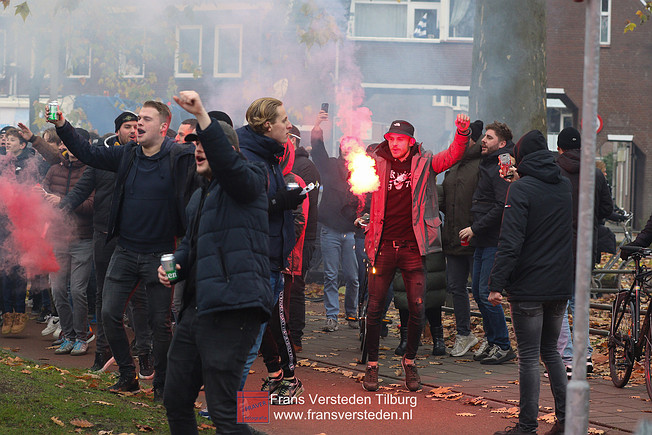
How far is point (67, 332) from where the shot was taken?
9.33 metres

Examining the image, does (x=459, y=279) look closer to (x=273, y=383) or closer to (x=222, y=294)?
(x=273, y=383)

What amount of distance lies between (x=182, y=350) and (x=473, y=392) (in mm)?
3634

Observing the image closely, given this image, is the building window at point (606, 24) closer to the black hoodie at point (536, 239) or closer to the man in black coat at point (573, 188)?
the man in black coat at point (573, 188)

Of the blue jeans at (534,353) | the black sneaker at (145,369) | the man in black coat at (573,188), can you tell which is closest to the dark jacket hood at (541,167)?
the blue jeans at (534,353)

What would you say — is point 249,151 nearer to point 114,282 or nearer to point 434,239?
point 114,282

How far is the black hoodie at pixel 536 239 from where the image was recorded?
597cm

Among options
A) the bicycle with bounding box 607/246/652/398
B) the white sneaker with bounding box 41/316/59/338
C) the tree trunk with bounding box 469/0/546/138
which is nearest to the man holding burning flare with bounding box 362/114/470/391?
the bicycle with bounding box 607/246/652/398

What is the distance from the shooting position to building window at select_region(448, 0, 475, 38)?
36344 millimetres

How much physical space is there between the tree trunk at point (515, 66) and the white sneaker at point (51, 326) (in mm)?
6126

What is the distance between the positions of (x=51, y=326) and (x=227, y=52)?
19.6m

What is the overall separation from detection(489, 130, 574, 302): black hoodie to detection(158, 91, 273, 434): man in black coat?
2017 millimetres

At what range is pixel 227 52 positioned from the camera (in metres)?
29.1

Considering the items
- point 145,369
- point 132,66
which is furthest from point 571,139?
point 132,66

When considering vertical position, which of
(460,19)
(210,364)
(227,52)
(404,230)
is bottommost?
(210,364)
